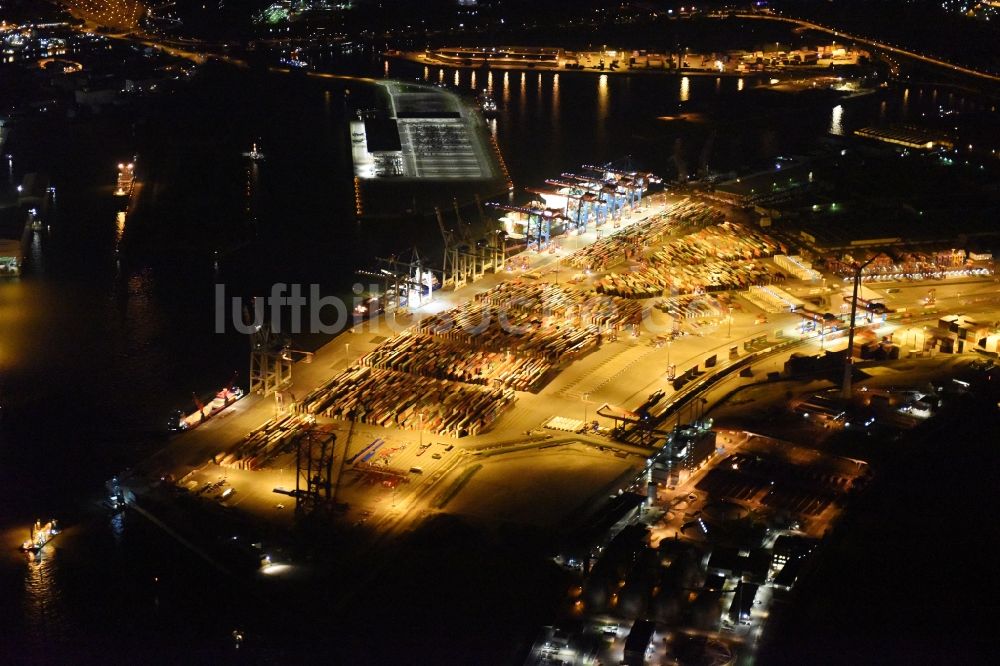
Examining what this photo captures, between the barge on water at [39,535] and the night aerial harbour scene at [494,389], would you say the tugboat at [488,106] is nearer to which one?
the night aerial harbour scene at [494,389]

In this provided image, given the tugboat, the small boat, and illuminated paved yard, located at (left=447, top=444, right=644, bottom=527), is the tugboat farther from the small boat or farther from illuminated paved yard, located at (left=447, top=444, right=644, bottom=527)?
illuminated paved yard, located at (left=447, top=444, right=644, bottom=527)

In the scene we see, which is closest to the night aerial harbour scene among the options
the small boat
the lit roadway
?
the small boat

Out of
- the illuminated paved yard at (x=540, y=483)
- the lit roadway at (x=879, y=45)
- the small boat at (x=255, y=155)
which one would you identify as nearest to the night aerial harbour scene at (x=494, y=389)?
the illuminated paved yard at (x=540, y=483)

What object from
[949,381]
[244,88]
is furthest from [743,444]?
[244,88]

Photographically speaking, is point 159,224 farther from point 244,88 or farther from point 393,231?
point 244,88

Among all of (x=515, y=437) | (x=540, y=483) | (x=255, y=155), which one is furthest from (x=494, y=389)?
(x=255, y=155)
